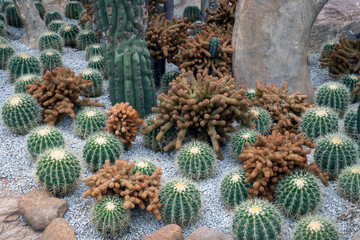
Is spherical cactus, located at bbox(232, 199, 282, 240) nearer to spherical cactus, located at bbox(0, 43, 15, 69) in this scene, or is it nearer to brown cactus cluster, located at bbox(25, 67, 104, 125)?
brown cactus cluster, located at bbox(25, 67, 104, 125)

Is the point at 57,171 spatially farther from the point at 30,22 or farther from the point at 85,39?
the point at 30,22

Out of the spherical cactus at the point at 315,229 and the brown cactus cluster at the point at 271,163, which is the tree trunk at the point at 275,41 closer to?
the brown cactus cluster at the point at 271,163

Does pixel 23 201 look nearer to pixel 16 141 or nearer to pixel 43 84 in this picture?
pixel 16 141

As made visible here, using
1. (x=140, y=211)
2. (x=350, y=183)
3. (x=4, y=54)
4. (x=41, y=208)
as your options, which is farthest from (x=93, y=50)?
(x=350, y=183)

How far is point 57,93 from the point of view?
4.81 meters

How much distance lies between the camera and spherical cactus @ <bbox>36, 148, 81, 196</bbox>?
148 inches

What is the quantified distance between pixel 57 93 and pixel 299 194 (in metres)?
2.89

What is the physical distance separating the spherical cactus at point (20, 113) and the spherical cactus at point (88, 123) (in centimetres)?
50

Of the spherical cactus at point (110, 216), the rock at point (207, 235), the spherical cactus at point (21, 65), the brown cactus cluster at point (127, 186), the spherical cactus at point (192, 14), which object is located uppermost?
the spherical cactus at point (192, 14)

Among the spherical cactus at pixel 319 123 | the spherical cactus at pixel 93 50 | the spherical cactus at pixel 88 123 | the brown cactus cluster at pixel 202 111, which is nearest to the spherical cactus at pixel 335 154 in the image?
the spherical cactus at pixel 319 123

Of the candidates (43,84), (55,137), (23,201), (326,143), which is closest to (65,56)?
(43,84)

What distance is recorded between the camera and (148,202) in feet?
12.1

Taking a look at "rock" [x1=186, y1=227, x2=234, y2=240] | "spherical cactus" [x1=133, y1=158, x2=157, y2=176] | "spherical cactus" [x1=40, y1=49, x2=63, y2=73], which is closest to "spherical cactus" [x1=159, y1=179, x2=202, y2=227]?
"rock" [x1=186, y1=227, x2=234, y2=240]

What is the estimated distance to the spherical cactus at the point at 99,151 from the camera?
13.3 ft
